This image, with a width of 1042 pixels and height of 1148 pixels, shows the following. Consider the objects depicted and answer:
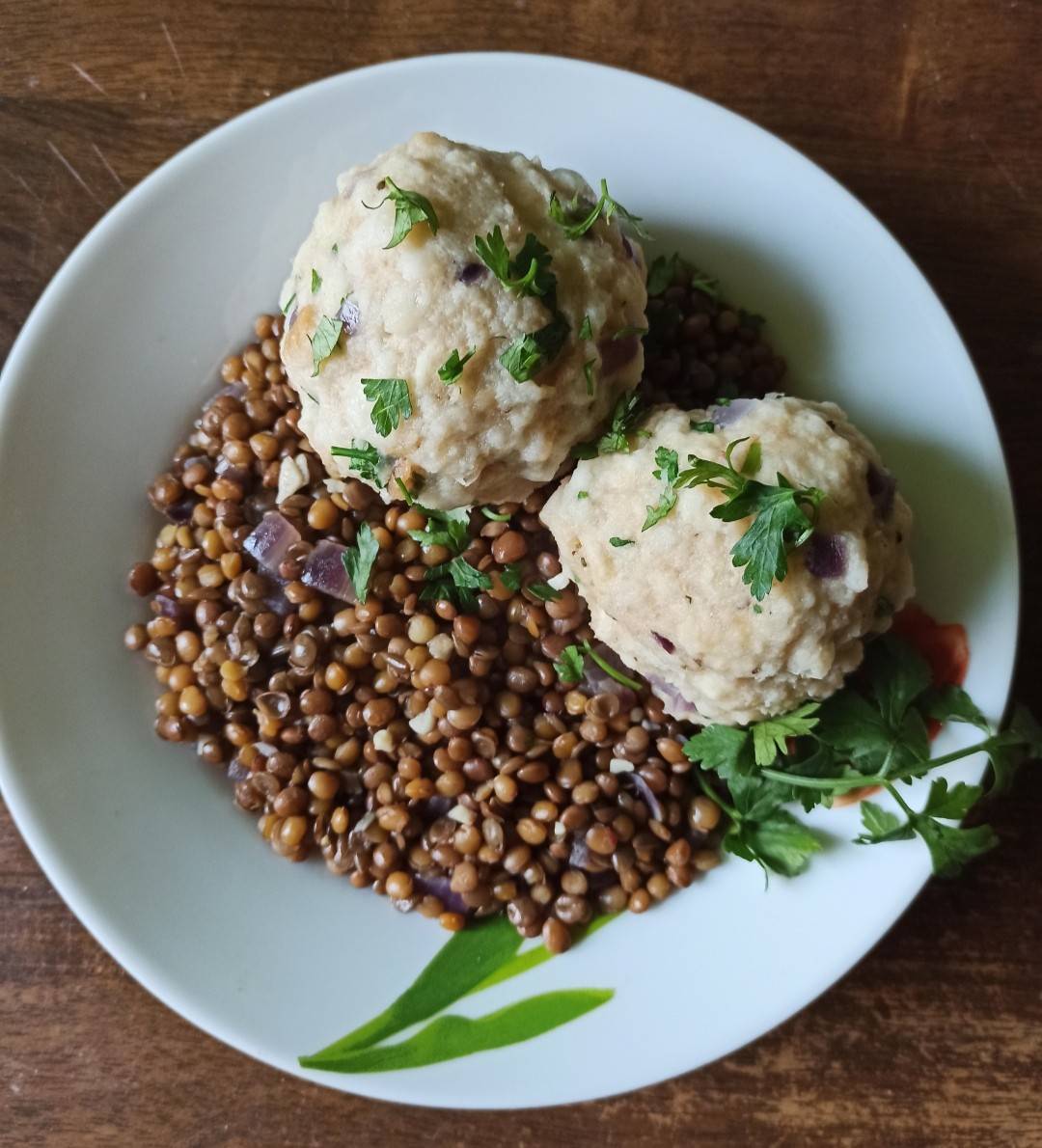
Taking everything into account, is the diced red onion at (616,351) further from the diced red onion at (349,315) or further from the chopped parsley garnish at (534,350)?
the diced red onion at (349,315)

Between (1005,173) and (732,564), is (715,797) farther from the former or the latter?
(1005,173)

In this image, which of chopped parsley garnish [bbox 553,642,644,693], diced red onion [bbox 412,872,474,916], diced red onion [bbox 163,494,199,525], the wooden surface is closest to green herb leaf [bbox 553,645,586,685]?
chopped parsley garnish [bbox 553,642,644,693]

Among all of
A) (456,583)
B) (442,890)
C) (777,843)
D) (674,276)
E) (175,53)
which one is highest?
(175,53)

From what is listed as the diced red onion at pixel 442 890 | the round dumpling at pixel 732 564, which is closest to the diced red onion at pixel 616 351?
the round dumpling at pixel 732 564

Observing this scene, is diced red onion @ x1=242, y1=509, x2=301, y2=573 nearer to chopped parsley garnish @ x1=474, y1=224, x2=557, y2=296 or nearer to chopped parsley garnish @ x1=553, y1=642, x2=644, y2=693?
chopped parsley garnish @ x1=553, y1=642, x2=644, y2=693

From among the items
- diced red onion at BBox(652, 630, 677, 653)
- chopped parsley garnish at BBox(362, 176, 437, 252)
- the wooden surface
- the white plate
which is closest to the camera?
chopped parsley garnish at BBox(362, 176, 437, 252)

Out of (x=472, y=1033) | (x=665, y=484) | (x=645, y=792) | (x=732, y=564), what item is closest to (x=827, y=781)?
(x=645, y=792)

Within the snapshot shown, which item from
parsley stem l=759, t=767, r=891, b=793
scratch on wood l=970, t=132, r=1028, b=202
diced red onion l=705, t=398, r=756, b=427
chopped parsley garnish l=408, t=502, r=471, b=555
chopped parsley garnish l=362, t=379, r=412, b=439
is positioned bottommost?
parsley stem l=759, t=767, r=891, b=793
